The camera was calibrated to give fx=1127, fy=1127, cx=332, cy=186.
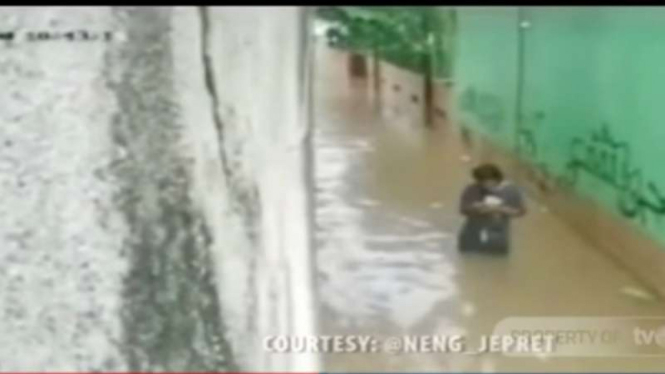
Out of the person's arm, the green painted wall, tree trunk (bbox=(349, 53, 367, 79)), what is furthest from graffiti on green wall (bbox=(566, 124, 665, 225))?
tree trunk (bbox=(349, 53, 367, 79))

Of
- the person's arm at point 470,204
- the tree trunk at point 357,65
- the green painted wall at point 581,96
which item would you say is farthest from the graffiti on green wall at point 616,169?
the tree trunk at point 357,65

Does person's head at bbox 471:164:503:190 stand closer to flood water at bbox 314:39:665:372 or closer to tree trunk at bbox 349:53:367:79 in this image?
flood water at bbox 314:39:665:372

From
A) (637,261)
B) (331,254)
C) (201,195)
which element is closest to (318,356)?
(331,254)

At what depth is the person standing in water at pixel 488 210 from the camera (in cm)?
127

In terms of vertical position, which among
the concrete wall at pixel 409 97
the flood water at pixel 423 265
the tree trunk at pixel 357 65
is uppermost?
the tree trunk at pixel 357 65

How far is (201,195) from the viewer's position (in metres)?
1.25

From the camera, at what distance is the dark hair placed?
1266 mm

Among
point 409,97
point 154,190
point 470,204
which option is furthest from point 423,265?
point 154,190

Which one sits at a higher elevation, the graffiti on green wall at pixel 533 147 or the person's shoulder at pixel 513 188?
the graffiti on green wall at pixel 533 147

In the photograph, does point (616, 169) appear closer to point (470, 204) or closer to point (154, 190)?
point (470, 204)

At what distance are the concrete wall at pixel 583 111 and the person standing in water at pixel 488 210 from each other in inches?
1.2

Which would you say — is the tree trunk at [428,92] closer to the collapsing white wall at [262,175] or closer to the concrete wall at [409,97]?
the concrete wall at [409,97]

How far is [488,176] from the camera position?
126 centimetres

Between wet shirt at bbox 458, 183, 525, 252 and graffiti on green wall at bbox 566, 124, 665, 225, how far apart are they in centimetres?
9
